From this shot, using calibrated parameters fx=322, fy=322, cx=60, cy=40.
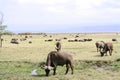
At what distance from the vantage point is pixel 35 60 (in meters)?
32.1

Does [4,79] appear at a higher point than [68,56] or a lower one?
lower

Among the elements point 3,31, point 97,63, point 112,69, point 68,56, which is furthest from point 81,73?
point 3,31

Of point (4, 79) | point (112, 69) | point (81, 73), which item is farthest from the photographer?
point (112, 69)

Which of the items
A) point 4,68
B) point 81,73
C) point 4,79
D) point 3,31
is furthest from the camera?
point 3,31

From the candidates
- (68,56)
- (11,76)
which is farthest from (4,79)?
(68,56)

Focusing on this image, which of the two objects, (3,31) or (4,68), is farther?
(3,31)

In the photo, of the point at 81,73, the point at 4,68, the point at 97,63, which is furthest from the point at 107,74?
the point at 4,68

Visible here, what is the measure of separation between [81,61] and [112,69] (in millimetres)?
4645

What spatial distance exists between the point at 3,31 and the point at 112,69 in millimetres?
27653

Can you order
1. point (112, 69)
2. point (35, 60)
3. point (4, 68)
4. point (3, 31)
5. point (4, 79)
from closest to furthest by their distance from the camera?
point (4, 79) → point (112, 69) → point (4, 68) → point (35, 60) → point (3, 31)

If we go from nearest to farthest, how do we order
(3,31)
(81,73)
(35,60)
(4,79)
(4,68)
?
(4,79) → (81,73) → (4,68) → (35,60) → (3,31)

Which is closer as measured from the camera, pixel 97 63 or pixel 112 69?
pixel 112 69

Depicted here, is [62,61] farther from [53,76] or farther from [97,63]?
[97,63]

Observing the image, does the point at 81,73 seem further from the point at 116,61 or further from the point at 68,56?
the point at 116,61
